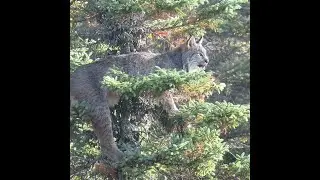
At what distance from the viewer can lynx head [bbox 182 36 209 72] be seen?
3775mm

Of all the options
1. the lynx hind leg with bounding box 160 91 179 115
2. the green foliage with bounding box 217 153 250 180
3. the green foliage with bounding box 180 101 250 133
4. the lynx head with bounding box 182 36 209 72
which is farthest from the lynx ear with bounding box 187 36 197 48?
the green foliage with bounding box 217 153 250 180

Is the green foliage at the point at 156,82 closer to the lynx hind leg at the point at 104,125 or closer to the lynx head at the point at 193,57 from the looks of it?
the lynx hind leg at the point at 104,125

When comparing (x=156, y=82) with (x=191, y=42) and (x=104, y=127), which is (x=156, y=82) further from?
(x=191, y=42)

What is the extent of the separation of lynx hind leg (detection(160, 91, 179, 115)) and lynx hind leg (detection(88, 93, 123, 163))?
394 mm

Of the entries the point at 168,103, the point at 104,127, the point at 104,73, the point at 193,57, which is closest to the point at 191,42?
the point at 193,57

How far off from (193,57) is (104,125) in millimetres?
843

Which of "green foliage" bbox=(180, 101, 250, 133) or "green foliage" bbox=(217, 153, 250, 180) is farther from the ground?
"green foliage" bbox=(180, 101, 250, 133)

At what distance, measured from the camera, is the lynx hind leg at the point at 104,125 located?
3.52 m

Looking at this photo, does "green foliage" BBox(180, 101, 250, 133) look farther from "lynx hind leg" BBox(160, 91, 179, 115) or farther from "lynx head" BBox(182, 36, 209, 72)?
"lynx head" BBox(182, 36, 209, 72)

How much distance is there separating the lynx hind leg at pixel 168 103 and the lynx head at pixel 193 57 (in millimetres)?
279
